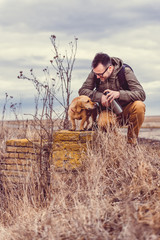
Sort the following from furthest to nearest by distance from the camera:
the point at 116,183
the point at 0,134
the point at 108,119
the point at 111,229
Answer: the point at 0,134 → the point at 108,119 → the point at 116,183 → the point at 111,229

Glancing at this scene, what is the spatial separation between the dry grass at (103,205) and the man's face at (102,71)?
92 cm

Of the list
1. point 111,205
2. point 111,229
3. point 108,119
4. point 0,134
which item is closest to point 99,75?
point 108,119

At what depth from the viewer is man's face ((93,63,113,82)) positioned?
4984mm

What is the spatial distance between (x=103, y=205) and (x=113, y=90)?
251cm

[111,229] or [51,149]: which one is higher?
[51,149]

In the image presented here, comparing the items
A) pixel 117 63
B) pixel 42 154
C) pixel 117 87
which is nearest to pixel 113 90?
pixel 117 87

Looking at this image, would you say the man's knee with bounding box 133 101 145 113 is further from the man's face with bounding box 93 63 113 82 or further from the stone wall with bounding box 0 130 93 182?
the stone wall with bounding box 0 130 93 182

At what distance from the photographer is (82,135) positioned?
4.60 metres

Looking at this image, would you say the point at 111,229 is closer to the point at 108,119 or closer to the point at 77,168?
the point at 77,168

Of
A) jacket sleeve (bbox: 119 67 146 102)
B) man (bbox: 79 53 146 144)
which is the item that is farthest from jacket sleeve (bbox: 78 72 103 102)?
jacket sleeve (bbox: 119 67 146 102)

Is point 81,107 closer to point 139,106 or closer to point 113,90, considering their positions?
point 113,90

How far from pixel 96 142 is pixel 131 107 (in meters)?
0.94

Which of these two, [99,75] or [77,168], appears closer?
[77,168]

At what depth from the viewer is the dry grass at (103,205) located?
2557 millimetres
